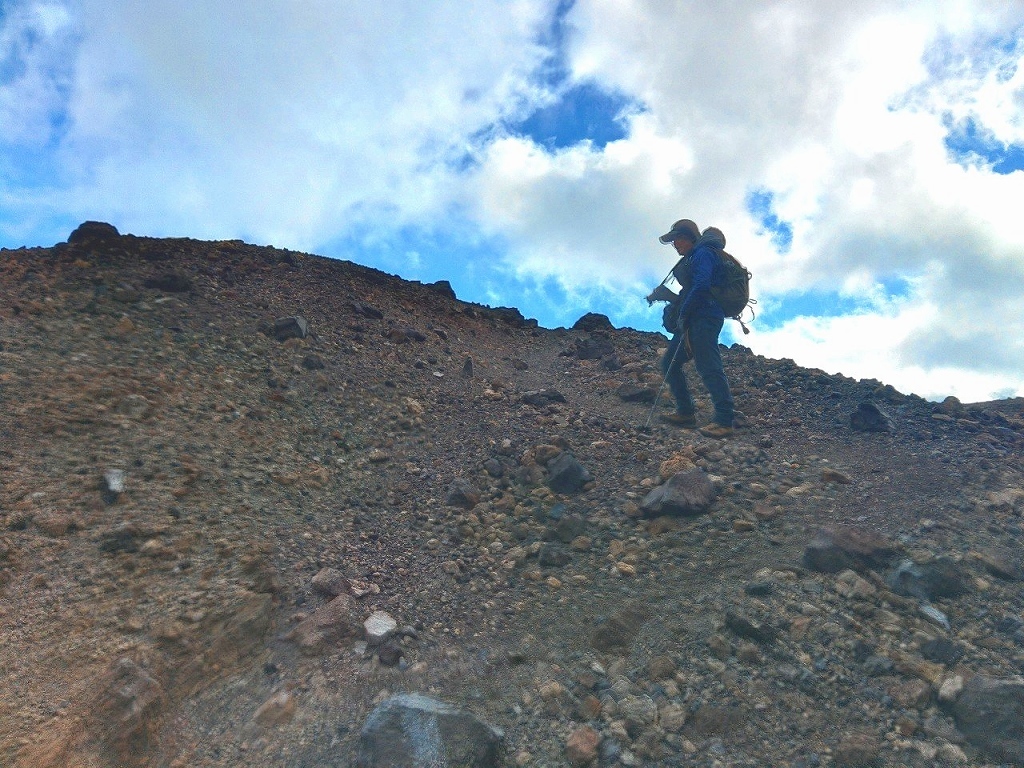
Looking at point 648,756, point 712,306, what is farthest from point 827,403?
point 648,756

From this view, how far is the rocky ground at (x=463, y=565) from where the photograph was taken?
12.2 ft

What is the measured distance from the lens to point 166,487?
18.4ft

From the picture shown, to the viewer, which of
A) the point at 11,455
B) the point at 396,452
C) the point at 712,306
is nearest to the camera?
the point at 11,455

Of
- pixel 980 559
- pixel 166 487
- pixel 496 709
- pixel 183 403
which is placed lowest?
pixel 496 709

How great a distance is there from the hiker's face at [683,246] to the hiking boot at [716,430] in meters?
2.25

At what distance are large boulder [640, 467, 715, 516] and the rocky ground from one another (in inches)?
1.1

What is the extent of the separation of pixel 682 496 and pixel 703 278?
317 centimetres

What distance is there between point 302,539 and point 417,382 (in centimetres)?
424

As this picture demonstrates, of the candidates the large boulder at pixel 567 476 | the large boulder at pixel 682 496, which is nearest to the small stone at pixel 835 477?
the large boulder at pixel 682 496

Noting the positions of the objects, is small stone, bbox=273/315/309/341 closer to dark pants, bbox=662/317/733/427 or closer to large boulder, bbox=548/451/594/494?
large boulder, bbox=548/451/594/494

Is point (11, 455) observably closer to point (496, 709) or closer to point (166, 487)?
point (166, 487)

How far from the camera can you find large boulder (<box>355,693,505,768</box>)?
137 inches

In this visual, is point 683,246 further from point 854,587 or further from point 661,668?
point 661,668

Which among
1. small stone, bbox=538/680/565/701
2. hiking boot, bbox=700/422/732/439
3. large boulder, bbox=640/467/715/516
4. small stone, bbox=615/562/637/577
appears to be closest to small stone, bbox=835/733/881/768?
small stone, bbox=538/680/565/701
